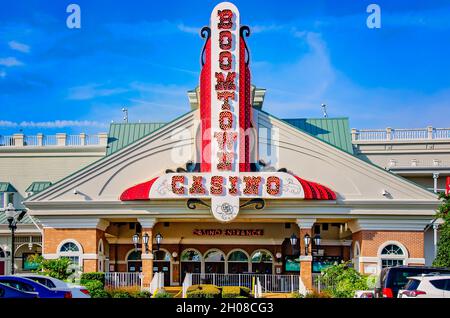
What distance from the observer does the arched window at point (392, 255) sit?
31547mm

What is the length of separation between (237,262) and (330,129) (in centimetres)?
993

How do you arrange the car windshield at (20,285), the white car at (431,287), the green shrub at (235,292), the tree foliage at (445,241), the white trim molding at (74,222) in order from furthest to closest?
the white trim molding at (74,222) < the tree foliage at (445,241) < the green shrub at (235,292) < the car windshield at (20,285) < the white car at (431,287)

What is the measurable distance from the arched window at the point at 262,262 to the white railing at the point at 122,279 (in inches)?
304

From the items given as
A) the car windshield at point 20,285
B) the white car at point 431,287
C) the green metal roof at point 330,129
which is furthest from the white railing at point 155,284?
the white car at point 431,287

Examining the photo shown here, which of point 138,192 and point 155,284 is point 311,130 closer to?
point 138,192

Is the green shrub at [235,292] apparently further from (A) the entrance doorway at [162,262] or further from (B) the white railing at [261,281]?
(A) the entrance doorway at [162,262]

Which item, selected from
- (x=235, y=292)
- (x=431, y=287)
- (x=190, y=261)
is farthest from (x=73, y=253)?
(x=431, y=287)

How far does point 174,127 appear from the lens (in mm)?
32500

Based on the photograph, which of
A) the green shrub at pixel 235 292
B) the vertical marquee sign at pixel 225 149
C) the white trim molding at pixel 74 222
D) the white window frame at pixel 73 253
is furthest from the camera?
the white trim molding at pixel 74 222

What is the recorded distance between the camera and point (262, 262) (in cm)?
3722

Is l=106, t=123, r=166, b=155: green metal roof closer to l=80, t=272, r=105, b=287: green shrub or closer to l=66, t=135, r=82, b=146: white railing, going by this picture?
l=66, t=135, r=82, b=146: white railing

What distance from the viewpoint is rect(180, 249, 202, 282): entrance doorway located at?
37250mm
